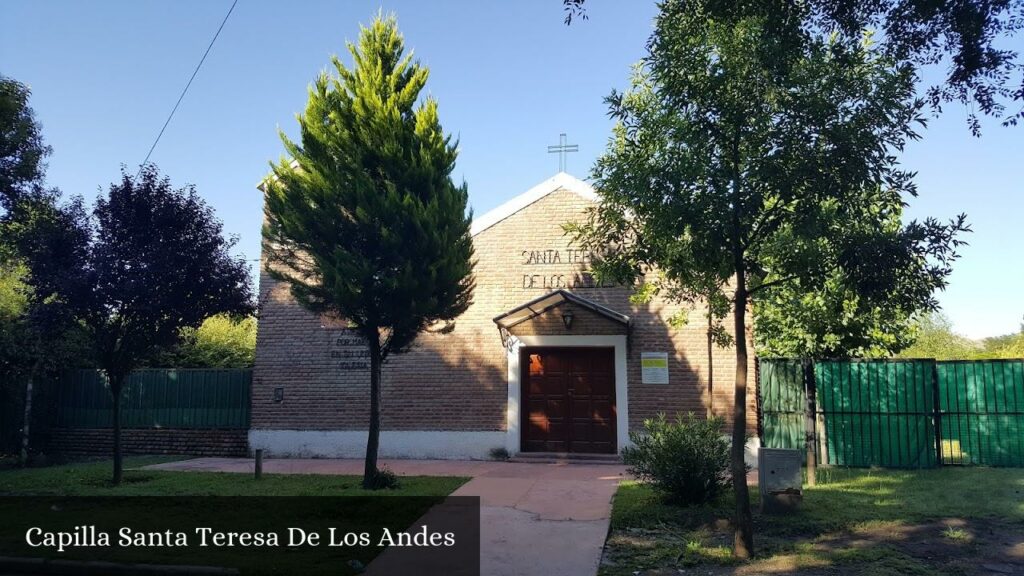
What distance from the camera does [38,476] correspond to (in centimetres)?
1157

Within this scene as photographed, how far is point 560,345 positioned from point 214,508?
281 inches

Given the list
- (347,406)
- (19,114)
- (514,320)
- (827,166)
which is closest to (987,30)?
(827,166)

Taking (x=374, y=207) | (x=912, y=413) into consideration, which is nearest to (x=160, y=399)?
(x=374, y=207)

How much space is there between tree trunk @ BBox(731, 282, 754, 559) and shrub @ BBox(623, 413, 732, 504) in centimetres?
158

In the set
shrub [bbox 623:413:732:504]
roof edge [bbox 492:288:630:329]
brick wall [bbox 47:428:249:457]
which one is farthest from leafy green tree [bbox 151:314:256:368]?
shrub [bbox 623:413:732:504]

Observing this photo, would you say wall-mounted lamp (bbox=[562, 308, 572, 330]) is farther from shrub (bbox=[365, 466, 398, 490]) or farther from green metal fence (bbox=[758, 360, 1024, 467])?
shrub (bbox=[365, 466, 398, 490])

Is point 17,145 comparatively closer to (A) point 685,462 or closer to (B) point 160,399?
(B) point 160,399

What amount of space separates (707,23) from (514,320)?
7577 mm

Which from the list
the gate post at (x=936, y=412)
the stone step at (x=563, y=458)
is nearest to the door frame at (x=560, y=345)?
the stone step at (x=563, y=458)

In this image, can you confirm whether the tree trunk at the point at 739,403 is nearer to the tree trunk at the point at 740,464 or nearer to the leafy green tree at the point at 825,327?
the tree trunk at the point at 740,464

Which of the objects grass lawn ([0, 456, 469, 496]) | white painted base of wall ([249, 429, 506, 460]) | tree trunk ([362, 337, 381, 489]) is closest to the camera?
grass lawn ([0, 456, 469, 496])

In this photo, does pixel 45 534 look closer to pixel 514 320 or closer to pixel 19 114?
pixel 514 320

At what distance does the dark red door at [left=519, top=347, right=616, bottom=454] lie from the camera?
520 inches

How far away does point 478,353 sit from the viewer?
13.7 m
